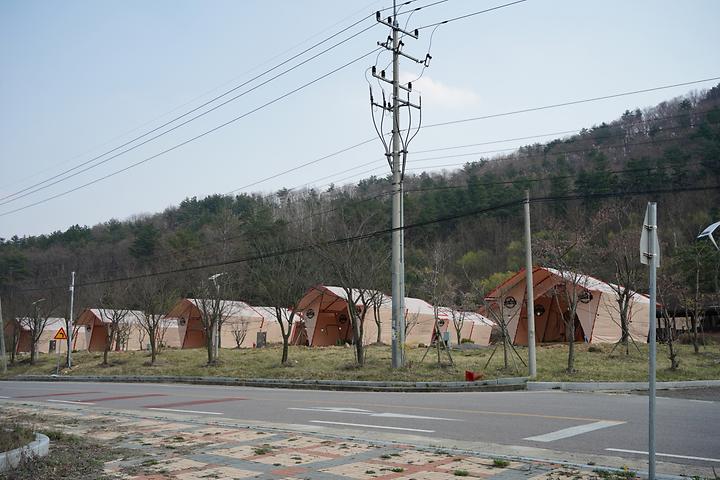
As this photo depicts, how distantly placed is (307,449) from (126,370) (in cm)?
2687

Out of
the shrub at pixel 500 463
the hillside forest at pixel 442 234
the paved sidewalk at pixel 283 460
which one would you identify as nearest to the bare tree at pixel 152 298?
the hillside forest at pixel 442 234

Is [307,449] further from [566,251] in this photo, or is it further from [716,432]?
[566,251]

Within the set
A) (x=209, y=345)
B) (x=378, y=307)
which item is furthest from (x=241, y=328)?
(x=209, y=345)

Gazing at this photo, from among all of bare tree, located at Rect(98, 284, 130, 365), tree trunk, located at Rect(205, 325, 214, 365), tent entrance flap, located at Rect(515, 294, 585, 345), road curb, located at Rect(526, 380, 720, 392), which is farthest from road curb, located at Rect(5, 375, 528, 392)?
tent entrance flap, located at Rect(515, 294, 585, 345)

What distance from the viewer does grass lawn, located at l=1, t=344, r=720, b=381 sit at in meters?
18.6

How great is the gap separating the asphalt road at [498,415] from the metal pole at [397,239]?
3877mm

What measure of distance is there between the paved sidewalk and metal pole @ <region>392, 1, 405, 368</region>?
1076 centimetres

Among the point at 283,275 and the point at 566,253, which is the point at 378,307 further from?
the point at 566,253

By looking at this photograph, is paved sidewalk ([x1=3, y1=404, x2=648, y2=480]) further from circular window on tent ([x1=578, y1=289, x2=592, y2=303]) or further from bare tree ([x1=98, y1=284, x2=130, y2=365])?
bare tree ([x1=98, y1=284, x2=130, y2=365])

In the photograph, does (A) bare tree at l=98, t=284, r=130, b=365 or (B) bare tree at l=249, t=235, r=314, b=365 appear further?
(A) bare tree at l=98, t=284, r=130, b=365

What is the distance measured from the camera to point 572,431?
970cm

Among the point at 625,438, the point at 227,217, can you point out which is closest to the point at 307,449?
the point at 625,438

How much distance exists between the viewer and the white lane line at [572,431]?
9.20 meters

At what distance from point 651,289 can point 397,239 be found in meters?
15.1
